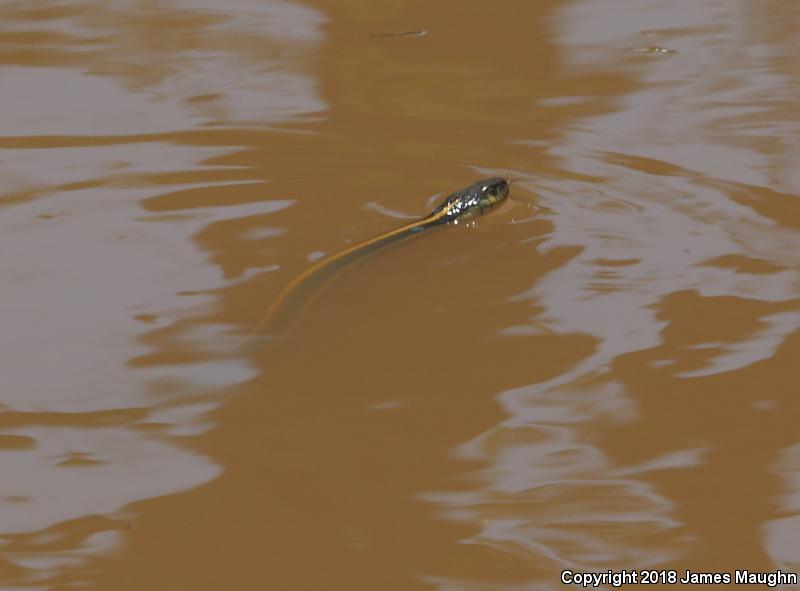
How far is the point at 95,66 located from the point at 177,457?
3.10 metres

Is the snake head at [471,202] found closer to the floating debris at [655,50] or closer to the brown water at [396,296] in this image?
the brown water at [396,296]

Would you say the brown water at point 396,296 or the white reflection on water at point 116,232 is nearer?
the brown water at point 396,296

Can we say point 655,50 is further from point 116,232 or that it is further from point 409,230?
point 116,232

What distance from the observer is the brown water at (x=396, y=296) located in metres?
3.40

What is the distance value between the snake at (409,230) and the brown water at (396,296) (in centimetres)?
6

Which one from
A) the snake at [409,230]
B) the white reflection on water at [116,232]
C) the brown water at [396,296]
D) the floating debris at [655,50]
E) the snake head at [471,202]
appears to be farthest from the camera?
the floating debris at [655,50]

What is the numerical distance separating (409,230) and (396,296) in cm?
45

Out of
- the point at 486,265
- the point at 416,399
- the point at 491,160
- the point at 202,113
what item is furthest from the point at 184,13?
the point at 416,399

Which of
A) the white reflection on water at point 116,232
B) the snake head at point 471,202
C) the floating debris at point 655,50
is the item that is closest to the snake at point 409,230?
the snake head at point 471,202

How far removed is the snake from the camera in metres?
4.45

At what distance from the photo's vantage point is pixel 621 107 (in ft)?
19.3

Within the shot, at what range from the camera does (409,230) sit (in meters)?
→ 4.93

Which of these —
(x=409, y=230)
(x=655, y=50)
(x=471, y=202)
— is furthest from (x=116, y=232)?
(x=655, y=50)

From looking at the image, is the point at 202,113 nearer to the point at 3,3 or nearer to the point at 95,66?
the point at 95,66
